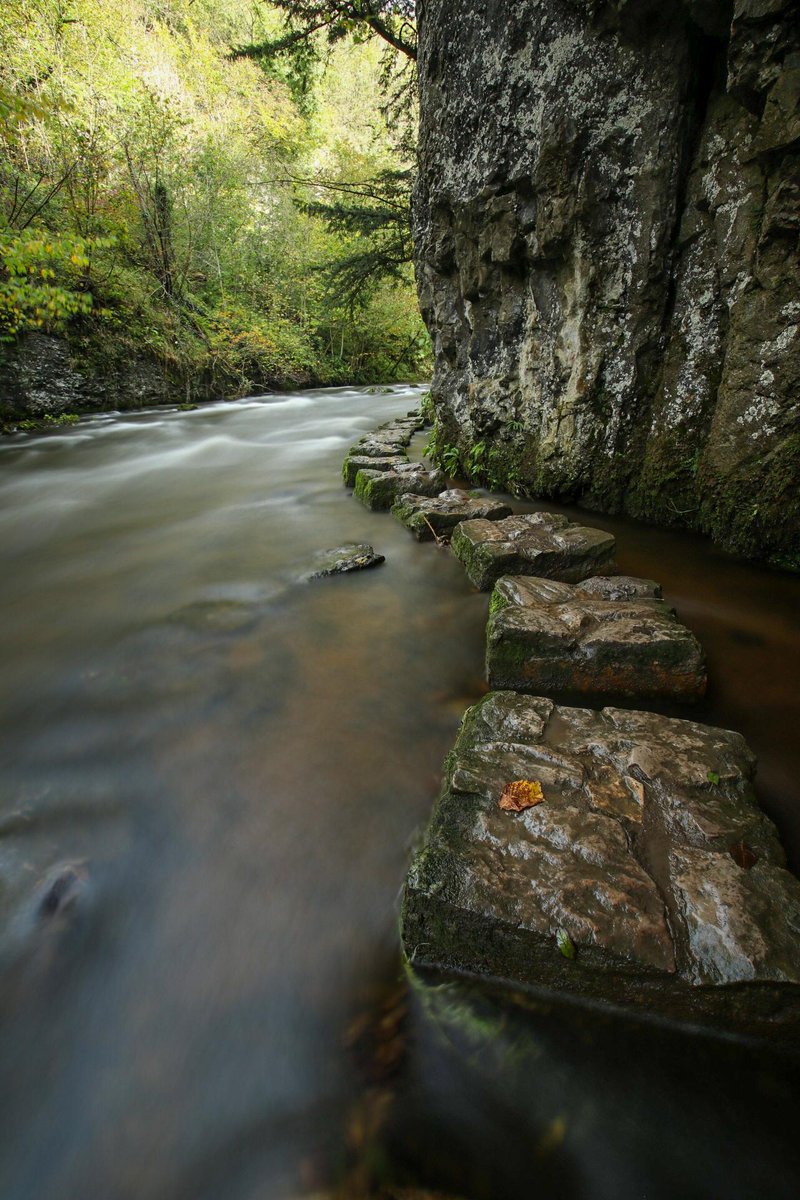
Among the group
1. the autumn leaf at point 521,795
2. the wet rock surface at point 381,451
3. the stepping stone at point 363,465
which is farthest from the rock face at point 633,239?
the autumn leaf at point 521,795

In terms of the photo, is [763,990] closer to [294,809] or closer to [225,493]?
[294,809]

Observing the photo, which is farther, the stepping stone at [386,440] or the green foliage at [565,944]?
the stepping stone at [386,440]

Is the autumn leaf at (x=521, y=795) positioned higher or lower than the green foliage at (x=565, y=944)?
higher

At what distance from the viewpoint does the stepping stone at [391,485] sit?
16.9 feet

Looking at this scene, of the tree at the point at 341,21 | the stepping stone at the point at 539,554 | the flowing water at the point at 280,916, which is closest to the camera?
the flowing water at the point at 280,916

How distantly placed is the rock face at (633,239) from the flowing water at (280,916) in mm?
815

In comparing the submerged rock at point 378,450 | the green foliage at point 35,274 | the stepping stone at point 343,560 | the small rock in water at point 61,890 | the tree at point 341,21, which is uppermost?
the tree at point 341,21

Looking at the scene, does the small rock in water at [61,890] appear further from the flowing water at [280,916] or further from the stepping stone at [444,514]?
the stepping stone at [444,514]

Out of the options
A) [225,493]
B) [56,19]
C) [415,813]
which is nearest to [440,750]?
[415,813]

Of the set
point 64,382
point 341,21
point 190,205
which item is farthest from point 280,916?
point 190,205

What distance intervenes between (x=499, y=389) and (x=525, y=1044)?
5.03 m

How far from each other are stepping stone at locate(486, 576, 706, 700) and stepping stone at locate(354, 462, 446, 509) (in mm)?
2848

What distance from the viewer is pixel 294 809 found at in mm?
1935

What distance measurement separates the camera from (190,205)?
12602 mm
